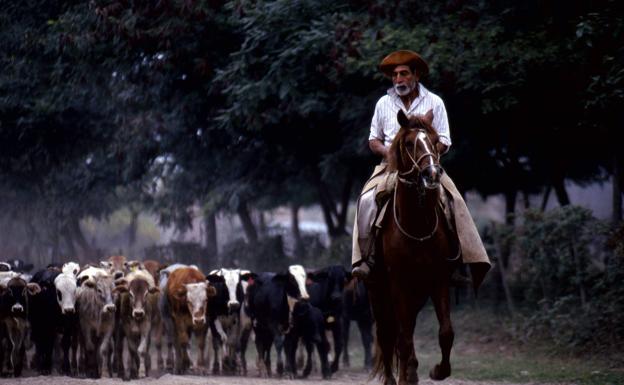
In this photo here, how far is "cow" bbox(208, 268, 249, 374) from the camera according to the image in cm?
1770

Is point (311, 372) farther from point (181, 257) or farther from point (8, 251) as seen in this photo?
point (8, 251)

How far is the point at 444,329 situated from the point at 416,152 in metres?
1.66

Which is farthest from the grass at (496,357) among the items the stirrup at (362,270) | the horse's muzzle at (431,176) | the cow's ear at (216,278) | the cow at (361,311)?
the horse's muzzle at (431,176)

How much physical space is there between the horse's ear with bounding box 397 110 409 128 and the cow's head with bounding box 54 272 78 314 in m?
8.04

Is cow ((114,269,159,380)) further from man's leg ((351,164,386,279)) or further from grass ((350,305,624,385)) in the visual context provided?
man's leg ((351,164,386,279))

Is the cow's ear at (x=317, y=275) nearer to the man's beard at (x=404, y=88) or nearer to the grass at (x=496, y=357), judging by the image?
the grass at (x=496, y=357)

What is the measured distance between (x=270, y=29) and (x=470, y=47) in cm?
414

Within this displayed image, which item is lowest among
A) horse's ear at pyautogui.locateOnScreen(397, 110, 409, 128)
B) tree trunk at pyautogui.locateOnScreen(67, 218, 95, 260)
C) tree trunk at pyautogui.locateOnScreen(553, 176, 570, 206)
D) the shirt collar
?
horse's ear at pyautogui.locateOnScreen(397, 110, 409, 128)

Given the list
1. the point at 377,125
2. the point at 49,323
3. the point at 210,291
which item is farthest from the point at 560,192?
the point at 377,125

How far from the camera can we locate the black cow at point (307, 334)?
56.1 ft

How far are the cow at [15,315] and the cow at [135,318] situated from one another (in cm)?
139

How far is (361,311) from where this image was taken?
62.4 ft

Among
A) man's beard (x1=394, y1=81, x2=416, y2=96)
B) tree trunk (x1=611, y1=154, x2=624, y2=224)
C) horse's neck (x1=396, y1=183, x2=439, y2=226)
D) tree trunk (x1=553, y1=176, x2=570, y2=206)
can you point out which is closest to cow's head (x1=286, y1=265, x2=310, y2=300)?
tree trunk (x1=611, y1=154, x2=624, y2=224)

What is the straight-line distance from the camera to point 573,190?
144 feet
